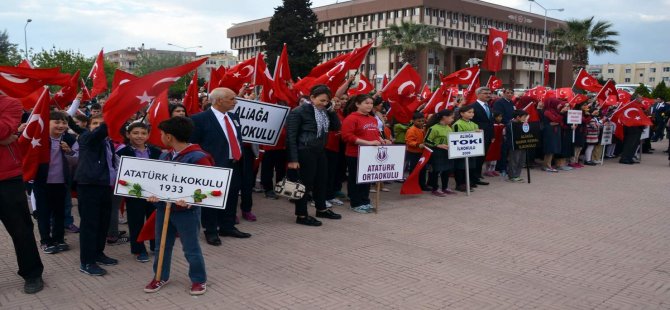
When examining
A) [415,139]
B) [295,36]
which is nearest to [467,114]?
[415,139]

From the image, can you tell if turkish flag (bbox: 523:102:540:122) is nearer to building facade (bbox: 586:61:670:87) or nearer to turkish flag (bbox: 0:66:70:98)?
turkish flag (bbox: 0:66:70:98)

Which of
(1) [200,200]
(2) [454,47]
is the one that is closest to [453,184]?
(1) [200,200]

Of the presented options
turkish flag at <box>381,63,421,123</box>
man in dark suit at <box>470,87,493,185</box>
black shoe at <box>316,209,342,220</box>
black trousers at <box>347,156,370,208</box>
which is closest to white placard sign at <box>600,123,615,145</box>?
man in dark suit at <box>470,87,493,185</box>

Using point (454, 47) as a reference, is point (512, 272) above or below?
below

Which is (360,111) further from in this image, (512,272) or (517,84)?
(517,84)

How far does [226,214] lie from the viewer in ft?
22.6

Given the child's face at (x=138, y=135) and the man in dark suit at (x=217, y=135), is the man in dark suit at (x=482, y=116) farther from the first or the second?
the child's face at (x=138, y=135)

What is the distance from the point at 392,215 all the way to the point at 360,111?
5.62 feet

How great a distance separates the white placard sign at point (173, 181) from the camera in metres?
4.78

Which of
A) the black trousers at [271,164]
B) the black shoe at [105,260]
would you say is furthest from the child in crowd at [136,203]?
the black trousers at [271,164]

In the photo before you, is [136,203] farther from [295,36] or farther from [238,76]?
[295,36]

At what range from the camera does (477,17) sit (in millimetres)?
83875

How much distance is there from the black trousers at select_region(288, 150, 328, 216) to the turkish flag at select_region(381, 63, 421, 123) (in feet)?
11.9

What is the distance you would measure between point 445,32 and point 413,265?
255ft
